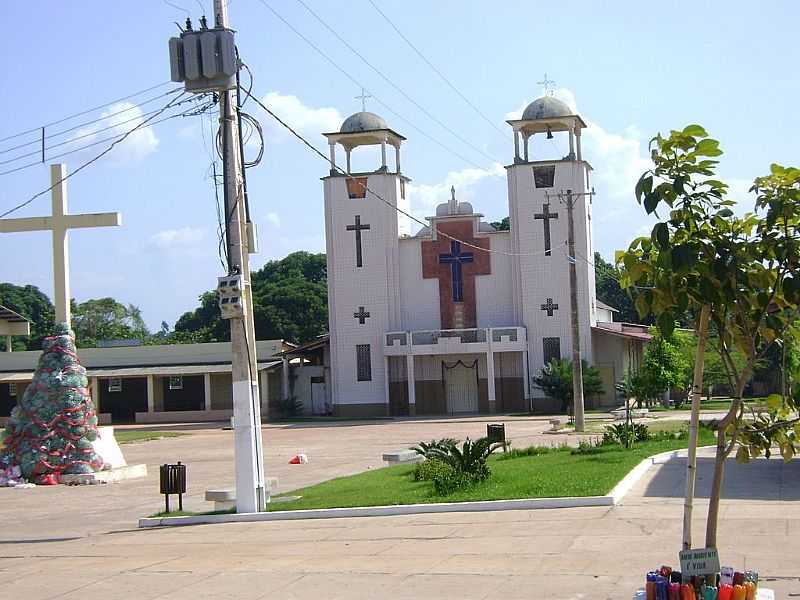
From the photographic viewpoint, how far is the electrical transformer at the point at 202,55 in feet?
58.9

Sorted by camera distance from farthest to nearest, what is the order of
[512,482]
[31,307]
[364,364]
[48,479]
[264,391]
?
[31,307] < [264,391] < [364,364] < [48,479] < [512,482]

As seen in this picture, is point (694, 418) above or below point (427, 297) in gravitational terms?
below

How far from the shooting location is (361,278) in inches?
2228

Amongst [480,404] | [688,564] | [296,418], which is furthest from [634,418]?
[688,564]

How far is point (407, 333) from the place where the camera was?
55.1 m

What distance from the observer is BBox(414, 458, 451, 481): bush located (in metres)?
19.1

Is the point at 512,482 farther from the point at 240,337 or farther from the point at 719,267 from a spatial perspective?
the point at 719,267

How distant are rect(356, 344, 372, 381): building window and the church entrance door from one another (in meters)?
3.75

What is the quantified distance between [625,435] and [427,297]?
32529mm

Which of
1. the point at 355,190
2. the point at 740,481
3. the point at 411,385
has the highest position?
the point at 355,190

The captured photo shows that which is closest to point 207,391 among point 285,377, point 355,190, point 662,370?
point 285,377

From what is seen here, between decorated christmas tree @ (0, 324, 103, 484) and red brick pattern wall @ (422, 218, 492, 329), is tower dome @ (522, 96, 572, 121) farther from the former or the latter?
decorated christmas tree @ (0, 324, 103, 484)

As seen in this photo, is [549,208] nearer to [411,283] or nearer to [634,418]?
[411,283]

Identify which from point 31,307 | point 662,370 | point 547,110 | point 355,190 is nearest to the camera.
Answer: point 662,370
